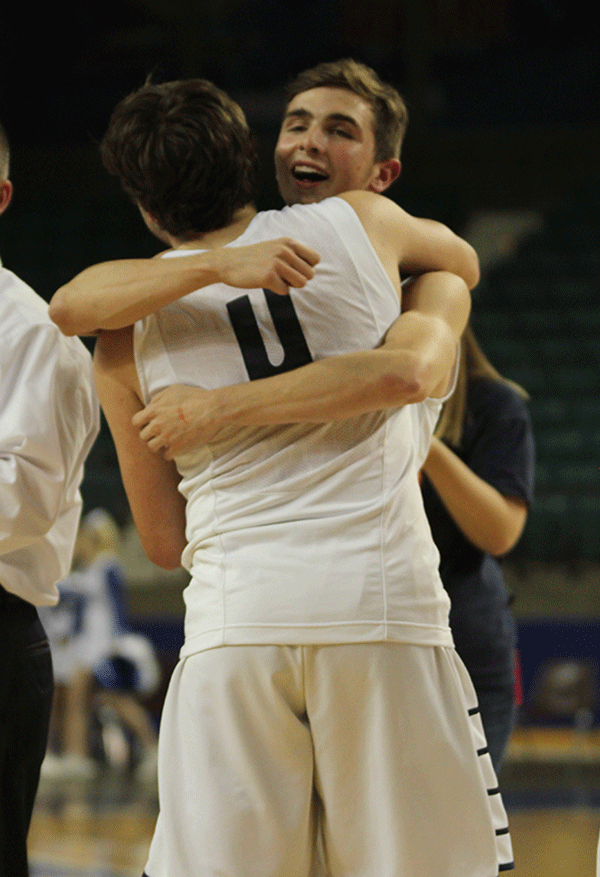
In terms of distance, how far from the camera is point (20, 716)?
7.27ft

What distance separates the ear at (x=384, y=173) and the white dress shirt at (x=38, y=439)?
0.69 meters

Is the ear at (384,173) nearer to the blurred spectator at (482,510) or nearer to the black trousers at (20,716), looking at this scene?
the blurred spectator at (482,510)

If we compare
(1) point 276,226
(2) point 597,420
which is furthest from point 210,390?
(2) point 597,420

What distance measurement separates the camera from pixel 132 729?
7.67 m

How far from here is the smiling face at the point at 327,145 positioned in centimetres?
213

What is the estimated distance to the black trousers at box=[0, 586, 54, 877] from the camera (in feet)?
7.15

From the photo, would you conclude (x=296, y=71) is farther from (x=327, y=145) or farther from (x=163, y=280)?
(x=163, y=280)

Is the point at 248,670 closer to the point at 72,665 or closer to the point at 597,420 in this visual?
the point at 72,665

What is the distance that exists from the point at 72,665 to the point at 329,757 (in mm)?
6255

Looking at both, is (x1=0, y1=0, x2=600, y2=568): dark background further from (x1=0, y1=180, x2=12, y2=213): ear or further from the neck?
the neck

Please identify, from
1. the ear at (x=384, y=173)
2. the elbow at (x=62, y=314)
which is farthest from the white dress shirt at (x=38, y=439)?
the ear at (x=384, y=173)

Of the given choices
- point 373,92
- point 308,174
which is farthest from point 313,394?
point 373,92

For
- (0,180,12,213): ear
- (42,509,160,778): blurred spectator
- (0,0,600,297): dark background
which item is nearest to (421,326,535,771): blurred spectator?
(0,180,12,213): ear

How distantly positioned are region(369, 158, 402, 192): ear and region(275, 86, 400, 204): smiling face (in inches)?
1.2
